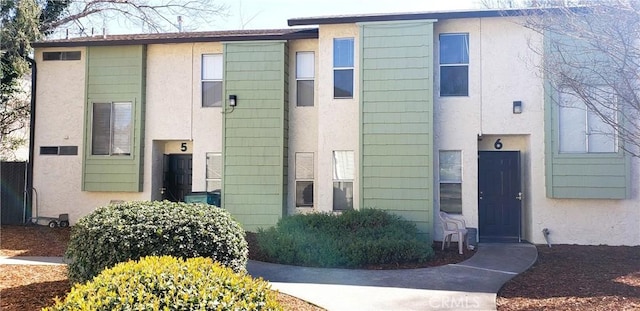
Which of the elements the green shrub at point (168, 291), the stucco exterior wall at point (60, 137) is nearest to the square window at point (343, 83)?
the stucco exterior wall at point (60, 137)

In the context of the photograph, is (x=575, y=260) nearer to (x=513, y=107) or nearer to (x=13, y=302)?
(x=513, y=107)

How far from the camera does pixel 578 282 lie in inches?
287

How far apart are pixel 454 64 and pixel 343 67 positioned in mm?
2741

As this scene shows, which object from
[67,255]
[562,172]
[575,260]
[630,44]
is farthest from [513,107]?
[67,255]

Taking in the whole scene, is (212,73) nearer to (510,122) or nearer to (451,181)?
(451,181)

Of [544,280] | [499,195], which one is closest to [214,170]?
[499,195]

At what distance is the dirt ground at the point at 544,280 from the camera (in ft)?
19.9

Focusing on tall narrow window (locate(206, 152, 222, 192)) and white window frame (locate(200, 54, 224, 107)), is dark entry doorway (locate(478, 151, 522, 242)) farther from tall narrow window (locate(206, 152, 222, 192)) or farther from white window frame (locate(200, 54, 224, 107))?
white window frame (locate(200, 54, 224, 107))

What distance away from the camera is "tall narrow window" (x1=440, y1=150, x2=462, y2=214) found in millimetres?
11086

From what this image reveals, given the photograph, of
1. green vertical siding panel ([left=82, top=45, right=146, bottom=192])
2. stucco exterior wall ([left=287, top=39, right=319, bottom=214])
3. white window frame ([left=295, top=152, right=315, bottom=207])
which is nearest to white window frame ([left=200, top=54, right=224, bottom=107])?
green vertical siding panel ([left=82, top=45, right=146, bottom=192])

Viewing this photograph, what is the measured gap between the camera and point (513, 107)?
10.9 meters

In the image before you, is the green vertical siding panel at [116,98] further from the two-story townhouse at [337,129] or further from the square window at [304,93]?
the square window at [304,93]

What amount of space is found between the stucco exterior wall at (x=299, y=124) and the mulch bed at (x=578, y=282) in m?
6.04

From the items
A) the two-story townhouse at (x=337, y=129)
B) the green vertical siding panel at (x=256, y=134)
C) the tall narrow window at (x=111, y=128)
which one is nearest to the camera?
the two-story townhouse at (x=337, y=129)
